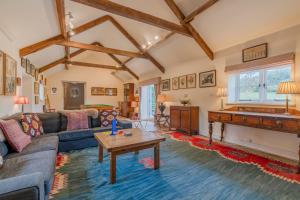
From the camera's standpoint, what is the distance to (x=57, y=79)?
28.4 ft

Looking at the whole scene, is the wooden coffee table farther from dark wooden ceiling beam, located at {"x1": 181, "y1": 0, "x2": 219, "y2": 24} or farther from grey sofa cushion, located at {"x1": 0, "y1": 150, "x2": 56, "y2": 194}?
dark wooden ceiling beam, located at {"x1": 181, "y1": 0, "x2": 219, "y2": 24}

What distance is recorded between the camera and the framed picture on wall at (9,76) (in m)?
2.97

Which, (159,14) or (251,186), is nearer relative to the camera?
(251,186)

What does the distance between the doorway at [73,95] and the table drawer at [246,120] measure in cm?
832

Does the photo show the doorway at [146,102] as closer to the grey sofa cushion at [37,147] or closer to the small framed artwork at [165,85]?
the small framed artwork at [165,85]

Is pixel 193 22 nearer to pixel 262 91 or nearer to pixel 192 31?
pixel 192 31

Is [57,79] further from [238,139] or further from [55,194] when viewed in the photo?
[238,139]

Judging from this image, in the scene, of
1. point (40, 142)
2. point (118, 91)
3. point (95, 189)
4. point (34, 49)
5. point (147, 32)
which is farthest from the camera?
point (118, 91)

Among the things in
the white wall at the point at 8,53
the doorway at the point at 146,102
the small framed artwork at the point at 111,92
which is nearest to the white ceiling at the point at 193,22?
the white wall at the point at 8,53

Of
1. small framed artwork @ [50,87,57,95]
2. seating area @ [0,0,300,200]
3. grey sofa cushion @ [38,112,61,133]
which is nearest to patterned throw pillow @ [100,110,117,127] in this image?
seating area @ [0,0,300,200]

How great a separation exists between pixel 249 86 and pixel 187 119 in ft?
6.01

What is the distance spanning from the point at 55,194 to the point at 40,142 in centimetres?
96

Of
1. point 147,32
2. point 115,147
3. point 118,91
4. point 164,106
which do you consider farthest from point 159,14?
point 118,91

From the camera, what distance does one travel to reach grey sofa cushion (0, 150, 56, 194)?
4.62ft
